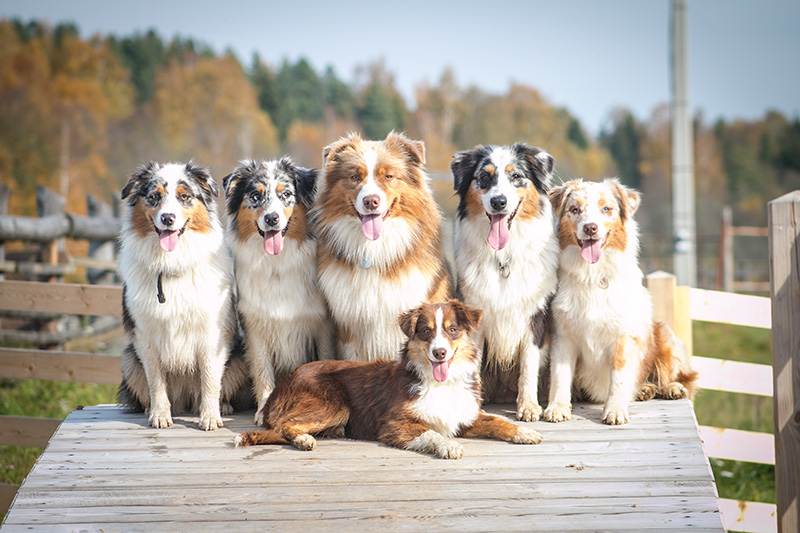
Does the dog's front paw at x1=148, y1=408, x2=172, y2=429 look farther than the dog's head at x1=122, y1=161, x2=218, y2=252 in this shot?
Yes

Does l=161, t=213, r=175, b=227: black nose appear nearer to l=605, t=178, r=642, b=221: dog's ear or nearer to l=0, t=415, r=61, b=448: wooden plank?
l=605, t=178, r=642, b=221: dog's ear

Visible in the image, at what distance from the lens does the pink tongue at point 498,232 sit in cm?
530

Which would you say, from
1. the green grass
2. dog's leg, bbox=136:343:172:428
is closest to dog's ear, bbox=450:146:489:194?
dog's leg, bbox=136:343:172:428

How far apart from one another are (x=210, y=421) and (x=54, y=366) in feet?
9.49

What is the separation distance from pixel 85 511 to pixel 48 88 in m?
35.5

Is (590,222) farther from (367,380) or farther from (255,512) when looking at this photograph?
(255,512)

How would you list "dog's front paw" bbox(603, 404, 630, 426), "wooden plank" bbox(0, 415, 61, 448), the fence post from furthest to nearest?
"wooden plank" bbox(0, 415, 61, 448) → "dog's front paw" bbox(603, 404, 630, 426) → the fence post

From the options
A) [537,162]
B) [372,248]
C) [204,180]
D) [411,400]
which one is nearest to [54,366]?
[204,180]

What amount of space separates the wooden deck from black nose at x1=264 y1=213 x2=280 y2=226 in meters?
1.29

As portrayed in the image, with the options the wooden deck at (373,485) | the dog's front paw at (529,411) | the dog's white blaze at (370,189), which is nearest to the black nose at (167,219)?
the dog's white blaze at (370,189)

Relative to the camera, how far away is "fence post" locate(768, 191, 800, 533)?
4.42m

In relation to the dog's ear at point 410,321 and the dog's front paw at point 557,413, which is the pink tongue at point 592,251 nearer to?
the dog's front paw at point 557,413

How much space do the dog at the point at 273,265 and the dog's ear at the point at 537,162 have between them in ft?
4.46

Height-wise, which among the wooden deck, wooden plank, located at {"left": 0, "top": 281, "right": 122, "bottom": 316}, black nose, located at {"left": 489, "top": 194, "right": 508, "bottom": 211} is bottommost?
the wooden deck
